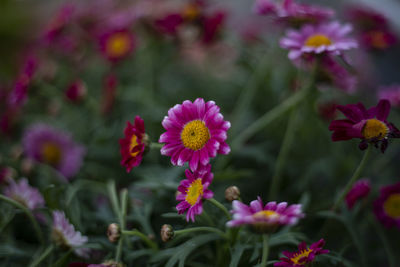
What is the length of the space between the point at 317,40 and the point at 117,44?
746 mm

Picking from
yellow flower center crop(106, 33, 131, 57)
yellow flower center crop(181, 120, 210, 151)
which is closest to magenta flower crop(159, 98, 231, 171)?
yellow flower center crop(181, 120, 210, 151)

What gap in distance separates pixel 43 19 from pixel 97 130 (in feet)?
5.65

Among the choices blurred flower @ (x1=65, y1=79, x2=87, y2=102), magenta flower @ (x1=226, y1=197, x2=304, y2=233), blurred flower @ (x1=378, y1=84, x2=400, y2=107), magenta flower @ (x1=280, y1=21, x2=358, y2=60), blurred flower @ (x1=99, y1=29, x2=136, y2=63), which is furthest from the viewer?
blurred flower @ (x1=99, y1=29, x2=136, y2=63)

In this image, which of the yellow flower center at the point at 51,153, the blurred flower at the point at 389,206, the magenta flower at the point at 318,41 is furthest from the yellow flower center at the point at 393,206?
the yellow flower center at the point at 51,153

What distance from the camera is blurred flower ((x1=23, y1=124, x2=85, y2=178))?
1.06 m

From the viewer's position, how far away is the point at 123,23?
1.28 m

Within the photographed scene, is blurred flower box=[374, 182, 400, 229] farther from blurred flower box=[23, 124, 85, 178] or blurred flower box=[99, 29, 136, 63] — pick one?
blurred flower box=[99, 29, 136, 63]

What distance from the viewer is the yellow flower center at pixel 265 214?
538 mm

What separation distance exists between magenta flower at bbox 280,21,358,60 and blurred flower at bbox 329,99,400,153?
0.14 meters

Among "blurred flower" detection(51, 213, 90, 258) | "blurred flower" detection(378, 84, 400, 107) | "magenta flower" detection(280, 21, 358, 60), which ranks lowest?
"blurred flower" detection(51, 213, 90, 258)

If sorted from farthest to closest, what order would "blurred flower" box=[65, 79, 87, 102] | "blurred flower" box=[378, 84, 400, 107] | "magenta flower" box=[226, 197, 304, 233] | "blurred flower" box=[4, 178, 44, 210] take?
"blurred flower" box=[65, 79, 87, 102] < "blurred flower" box=[378, 84, 400, 107] < "blurred flower" box=[4, 178, 44, 210] < "magenta flower" box=[226, 197, 304, 233]

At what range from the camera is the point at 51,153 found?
3.60 ft

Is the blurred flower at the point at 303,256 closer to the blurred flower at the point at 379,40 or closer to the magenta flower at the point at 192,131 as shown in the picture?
the magenta flower at the point at 192,131

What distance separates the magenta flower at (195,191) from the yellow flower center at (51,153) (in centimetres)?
61
